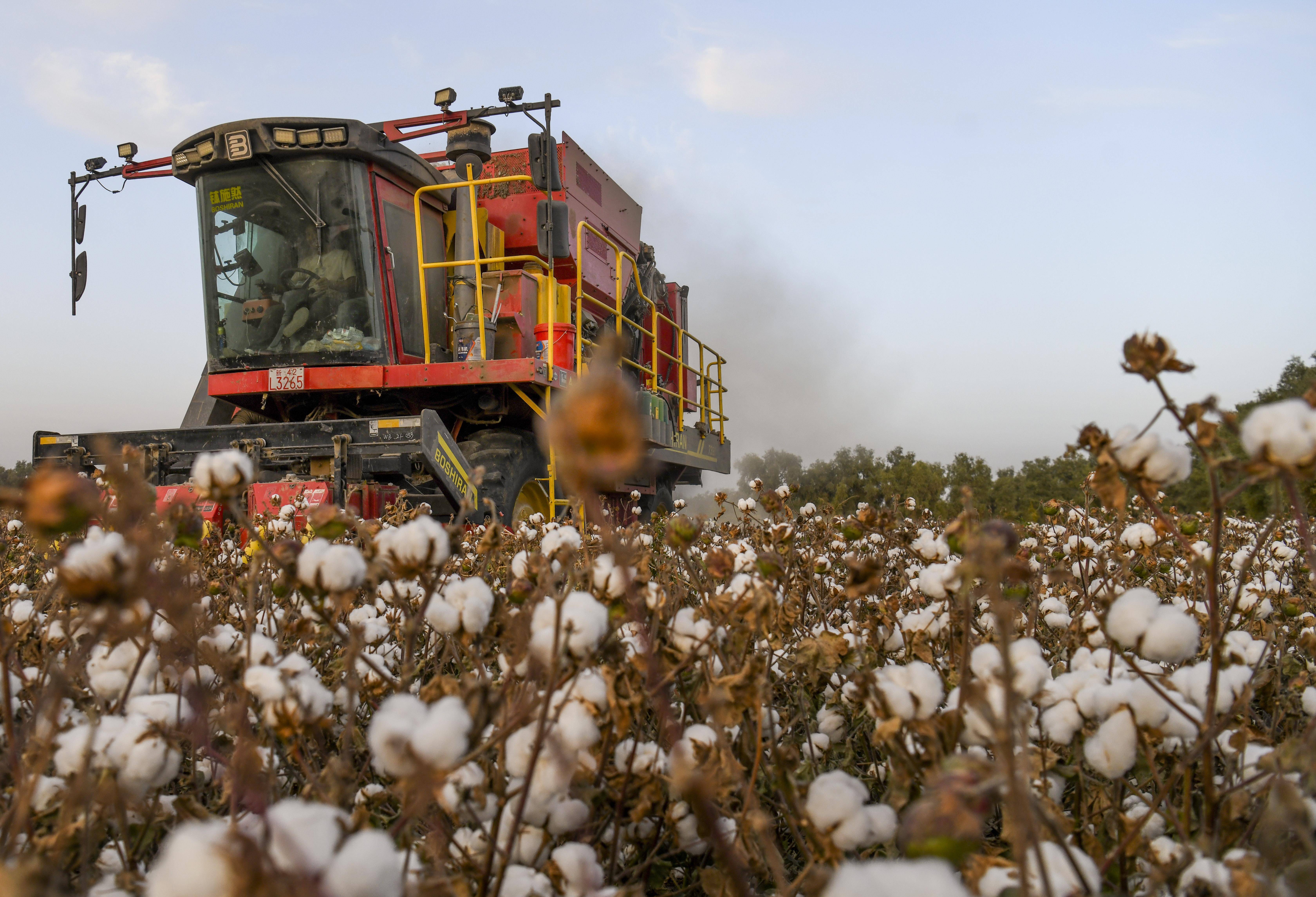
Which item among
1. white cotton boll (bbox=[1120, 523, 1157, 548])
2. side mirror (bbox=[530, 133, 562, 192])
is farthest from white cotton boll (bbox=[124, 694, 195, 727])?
side mirror (bbox=[530, 133, 562, 192])

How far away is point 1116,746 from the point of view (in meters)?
0.91

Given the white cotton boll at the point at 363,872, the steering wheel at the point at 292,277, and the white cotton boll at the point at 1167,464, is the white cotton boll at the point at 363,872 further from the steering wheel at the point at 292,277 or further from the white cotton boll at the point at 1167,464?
the steering wheel at the point at 292,277

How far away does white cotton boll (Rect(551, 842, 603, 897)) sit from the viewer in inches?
35.4

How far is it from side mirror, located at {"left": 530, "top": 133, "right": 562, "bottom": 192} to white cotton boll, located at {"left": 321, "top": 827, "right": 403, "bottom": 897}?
5.61 metres

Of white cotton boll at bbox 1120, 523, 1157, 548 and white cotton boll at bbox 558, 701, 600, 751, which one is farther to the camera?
white cotton boll at bbox 1120, 523, 1157, 548

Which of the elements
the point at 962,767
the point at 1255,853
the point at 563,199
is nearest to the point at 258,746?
the point at 962,767

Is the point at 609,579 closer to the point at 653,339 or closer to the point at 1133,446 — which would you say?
the point at 1133,446

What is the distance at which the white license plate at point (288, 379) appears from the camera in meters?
6.34

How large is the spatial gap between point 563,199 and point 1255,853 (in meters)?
7.47

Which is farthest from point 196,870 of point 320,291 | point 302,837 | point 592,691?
point 320,291

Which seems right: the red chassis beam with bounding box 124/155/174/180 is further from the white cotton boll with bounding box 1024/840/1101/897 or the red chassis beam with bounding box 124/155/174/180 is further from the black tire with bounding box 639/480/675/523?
the white cotton boll with bounding box 1024/840/1101/897

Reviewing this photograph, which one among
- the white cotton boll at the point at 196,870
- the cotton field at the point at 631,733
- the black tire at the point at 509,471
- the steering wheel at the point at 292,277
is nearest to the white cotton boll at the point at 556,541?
the cotton field at the point at 631,733

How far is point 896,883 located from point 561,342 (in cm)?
696

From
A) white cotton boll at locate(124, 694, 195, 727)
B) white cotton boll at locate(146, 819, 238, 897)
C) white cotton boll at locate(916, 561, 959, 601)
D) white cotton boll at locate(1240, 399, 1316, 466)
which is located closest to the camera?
white cotton boll at locate(146, 819, 238, 897)
